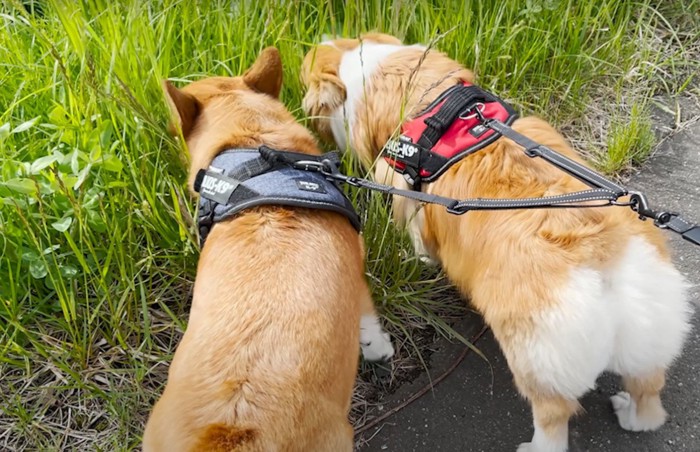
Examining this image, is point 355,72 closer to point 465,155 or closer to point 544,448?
point 465,155

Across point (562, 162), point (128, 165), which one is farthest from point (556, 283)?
point (128, 165)

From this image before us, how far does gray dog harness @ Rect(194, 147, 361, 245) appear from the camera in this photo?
185 centimetres

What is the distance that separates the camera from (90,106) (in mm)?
2373

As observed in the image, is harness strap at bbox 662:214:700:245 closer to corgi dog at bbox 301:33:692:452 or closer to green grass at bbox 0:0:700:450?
corgi dog at bbox 301:33:692:452

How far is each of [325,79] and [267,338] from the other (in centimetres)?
132

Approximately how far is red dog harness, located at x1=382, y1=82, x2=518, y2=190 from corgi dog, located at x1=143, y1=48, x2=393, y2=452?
36 centimetres

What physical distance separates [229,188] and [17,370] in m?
1.15

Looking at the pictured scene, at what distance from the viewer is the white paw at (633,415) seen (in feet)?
6.61

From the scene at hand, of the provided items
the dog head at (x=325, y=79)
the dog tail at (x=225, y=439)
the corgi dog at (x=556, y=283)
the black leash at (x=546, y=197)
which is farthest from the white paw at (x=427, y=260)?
the dog tail at (x=225, y=439)

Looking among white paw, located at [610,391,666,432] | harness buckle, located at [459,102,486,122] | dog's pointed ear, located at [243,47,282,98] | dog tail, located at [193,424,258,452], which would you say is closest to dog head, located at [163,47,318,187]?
dog's pointed ear, located at [243,47,282,98]

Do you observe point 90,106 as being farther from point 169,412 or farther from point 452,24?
point 452,24

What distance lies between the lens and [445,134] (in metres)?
2.13

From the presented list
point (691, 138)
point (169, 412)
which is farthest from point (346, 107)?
point (691, 138)

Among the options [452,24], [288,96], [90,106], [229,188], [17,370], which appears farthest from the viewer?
[452,24]
